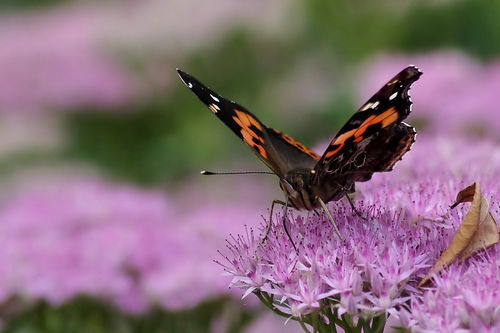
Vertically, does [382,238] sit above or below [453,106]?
below

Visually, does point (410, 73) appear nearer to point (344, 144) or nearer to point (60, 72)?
point (344, 144)

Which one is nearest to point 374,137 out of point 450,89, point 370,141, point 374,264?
point 370,141

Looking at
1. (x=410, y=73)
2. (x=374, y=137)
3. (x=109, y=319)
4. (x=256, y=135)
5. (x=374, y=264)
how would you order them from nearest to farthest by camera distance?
(x=374, y=264) → (x=410, y=73) → (x=374, y=137) → (x=256, y=135) → (x=109, y=319)

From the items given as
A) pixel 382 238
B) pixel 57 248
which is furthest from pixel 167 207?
pixel 382 238

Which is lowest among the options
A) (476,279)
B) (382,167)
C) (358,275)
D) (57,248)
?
(476,279)

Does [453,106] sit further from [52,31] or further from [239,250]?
[52,31]

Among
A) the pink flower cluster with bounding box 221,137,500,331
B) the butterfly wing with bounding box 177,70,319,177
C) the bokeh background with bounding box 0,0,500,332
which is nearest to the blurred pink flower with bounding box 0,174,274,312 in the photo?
the bokeh background with bounding box 0,0,500,332
